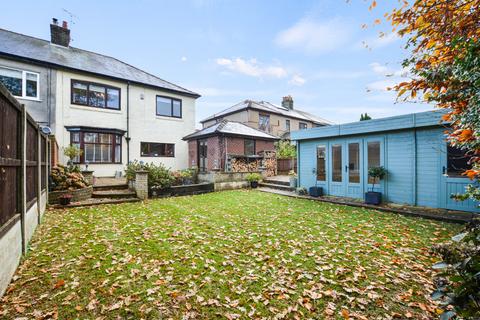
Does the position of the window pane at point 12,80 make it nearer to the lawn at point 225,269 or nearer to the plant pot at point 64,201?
the plant pot at point 64,201

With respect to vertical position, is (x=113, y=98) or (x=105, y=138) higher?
(x=113, y=98)

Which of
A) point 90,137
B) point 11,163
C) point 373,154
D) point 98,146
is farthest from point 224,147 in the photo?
point 11,163

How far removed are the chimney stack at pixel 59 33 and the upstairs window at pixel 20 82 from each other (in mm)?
4545

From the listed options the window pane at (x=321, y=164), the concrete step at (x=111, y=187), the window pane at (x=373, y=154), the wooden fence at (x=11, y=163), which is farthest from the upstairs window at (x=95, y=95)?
the window pane at (x=373, y=154)

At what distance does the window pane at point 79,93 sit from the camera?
13461mm

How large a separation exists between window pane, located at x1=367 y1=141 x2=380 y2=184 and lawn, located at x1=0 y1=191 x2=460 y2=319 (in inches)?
113

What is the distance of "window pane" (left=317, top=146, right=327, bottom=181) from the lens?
1020 cm

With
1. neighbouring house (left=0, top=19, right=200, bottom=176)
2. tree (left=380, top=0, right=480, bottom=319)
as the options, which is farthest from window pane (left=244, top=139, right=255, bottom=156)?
tree (left=380, top=0, right=480, bottom=319)

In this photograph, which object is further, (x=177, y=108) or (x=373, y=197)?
(x=177, y=108)

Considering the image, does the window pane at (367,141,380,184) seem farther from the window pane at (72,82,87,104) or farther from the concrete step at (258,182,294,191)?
the window pane at (72,82,87,104)

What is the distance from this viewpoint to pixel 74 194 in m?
8.20

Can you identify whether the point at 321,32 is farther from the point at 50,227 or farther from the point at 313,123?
the point at 313,123

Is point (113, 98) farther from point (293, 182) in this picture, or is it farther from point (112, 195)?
point (293, 182)

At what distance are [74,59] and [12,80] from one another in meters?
3.72
